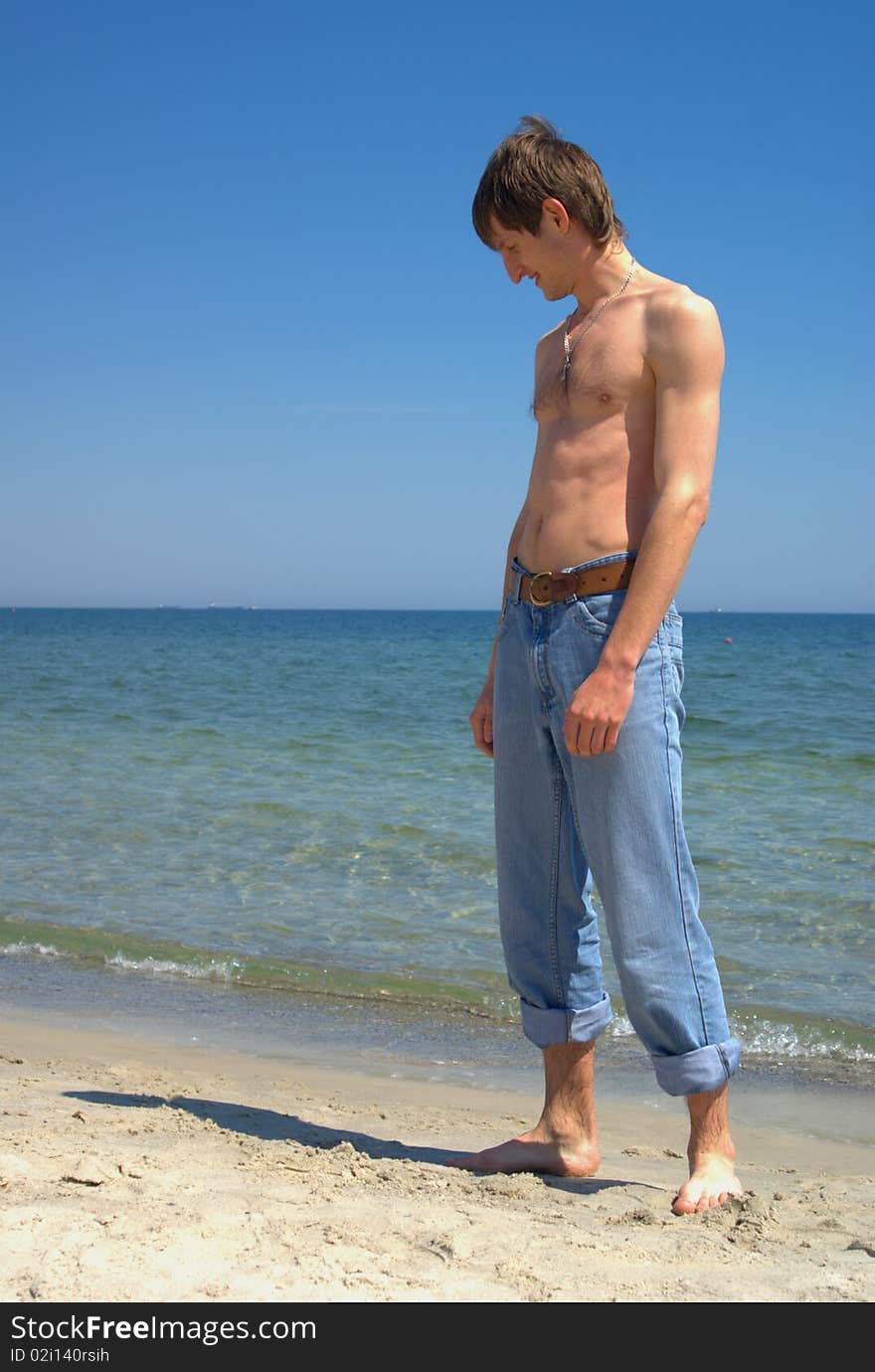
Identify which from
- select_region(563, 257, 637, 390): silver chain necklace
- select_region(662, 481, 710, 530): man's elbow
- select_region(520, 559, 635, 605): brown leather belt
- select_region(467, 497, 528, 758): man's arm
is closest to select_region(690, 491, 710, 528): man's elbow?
select_region(662, 481, 710, 530): man's elbow

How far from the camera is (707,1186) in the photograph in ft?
8.07

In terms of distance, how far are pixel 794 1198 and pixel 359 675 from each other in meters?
25.9

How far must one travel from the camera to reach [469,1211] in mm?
2348

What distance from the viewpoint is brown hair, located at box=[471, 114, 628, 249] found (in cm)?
245

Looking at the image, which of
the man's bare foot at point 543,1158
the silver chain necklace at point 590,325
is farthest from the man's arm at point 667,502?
the man's bare foot at point 543,1158

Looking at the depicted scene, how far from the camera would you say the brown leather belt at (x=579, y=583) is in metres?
2.43

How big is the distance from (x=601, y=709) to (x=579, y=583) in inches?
11.6

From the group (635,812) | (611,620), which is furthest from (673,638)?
(635,812)

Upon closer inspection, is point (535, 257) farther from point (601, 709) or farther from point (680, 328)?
point (601, 709)

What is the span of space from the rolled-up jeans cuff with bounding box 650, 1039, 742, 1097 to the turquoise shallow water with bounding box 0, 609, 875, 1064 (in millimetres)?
1872

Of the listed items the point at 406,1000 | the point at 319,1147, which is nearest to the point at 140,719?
the point at 406,1000

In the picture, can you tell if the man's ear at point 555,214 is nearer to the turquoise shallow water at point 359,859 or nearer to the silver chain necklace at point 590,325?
the silver chain necklace at point 590,325

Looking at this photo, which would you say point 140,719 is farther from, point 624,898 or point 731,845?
→ point 624,898

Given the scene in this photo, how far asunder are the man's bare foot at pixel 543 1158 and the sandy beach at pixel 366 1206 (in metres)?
0.05
